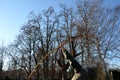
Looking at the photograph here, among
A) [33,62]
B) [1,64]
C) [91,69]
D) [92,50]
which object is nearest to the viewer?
[91,69]

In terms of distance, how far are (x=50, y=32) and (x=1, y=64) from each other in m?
19.1

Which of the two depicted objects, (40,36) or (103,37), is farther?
(40,36)

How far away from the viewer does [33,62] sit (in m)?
43.5

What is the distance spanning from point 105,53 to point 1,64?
108 ft

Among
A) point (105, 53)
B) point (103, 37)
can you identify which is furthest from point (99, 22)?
point (105, 53)

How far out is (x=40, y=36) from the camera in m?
42.7

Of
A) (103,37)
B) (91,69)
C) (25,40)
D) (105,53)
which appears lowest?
(91,69)

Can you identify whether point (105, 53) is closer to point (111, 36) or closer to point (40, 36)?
point (111, 36)

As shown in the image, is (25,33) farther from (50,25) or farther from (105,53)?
(105,53)

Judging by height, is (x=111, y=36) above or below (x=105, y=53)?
above

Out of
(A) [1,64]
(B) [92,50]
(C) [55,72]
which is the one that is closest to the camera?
(B) [92,50]

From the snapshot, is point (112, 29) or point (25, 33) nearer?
point (112, 29)

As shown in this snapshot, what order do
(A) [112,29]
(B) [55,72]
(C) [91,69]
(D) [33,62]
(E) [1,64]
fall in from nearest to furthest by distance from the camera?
(C) [91,69] → (A) [112,29] → (B) [55,72] → (D) [33,62] → (E) [1,64]

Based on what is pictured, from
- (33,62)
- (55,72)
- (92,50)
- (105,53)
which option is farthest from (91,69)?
(33,62)
